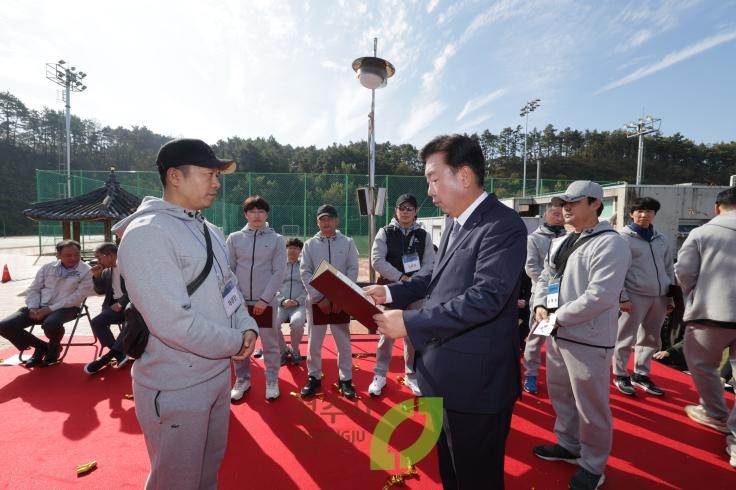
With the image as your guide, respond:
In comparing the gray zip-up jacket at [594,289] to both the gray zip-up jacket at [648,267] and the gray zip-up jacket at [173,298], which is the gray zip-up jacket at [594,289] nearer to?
the gray zip-up jacket at [648,267]

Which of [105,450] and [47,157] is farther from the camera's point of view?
[47,157]

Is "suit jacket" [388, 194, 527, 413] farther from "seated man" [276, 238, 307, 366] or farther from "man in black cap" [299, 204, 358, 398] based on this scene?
"seated man" [276, 238, 307, 366]

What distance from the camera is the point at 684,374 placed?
4.40 meters

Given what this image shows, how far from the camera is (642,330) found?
4.05 meters

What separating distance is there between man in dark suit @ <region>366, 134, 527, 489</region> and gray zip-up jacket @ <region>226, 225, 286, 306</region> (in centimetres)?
247

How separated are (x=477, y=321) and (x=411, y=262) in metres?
2.59

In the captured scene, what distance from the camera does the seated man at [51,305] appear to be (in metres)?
4.48

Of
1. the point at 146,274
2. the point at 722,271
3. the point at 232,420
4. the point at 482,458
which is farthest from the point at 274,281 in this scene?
the point at 722,271

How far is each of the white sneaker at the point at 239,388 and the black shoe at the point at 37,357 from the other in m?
2.94

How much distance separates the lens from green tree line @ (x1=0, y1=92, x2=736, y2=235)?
5291cm

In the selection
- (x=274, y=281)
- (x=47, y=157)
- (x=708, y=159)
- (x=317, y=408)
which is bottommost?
(x=317, y=408)

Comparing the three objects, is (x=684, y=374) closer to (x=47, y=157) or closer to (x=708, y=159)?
(x=47, y=157)

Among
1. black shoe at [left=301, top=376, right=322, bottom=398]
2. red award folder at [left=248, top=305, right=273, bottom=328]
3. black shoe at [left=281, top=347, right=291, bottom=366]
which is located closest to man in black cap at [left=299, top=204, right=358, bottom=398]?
black shoe at [left=301, top=376, right=322, bottom=398]

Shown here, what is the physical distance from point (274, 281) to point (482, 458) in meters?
2.74
